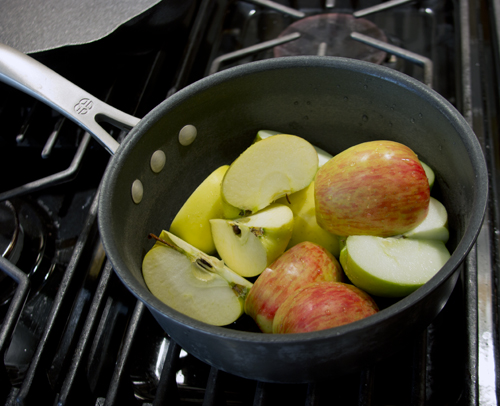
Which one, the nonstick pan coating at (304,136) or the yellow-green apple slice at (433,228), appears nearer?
the nonstick pan coating at (304,136)

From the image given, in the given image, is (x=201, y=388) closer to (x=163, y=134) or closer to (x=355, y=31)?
(x=163, y=134)

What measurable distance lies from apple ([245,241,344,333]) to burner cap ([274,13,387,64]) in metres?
0.48

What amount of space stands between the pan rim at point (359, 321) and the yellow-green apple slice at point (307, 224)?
18 centimetres

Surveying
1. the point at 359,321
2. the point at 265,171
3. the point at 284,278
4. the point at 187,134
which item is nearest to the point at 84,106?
the point at 187,134

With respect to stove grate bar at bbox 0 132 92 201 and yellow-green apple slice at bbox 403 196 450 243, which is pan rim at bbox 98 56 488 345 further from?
stove grate bar at bbox 0 132 92 201

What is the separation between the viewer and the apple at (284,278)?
544 millimetres

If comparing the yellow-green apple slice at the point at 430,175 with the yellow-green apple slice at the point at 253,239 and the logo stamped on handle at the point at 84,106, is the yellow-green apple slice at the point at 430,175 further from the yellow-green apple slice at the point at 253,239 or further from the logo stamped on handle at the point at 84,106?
the logo stamped on handle at the point at 84,106

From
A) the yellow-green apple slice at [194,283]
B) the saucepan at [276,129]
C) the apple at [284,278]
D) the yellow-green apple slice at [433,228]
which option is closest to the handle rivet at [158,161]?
the saucepan at [276,129]

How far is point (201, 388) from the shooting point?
60cm

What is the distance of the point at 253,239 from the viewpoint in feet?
1.90

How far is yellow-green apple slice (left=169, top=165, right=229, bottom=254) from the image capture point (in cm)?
63

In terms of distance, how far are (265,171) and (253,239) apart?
11cm

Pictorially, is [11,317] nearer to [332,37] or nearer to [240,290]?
[240,290]

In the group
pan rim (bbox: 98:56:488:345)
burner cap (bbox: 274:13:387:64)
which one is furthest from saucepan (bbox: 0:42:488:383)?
burner cap (bbox: 274:13:387:64)
